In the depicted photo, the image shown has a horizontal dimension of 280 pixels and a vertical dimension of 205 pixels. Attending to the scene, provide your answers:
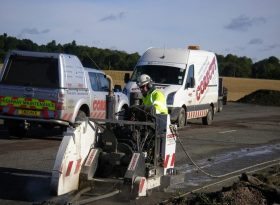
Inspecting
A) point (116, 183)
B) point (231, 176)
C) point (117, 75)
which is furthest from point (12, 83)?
point (117, 75)

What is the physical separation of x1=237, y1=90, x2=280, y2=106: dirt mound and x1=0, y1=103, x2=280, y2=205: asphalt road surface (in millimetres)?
26917

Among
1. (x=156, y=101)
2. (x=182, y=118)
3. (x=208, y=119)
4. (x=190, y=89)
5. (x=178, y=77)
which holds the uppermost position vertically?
(x=178, y=77)

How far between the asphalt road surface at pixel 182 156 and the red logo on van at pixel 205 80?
1.38 meters

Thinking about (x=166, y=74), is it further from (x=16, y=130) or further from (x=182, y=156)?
(x=182, y=156)

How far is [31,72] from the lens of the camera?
15633 mm

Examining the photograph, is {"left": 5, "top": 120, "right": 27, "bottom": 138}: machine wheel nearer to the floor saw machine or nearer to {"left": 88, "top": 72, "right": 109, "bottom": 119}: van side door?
{"left": 88, "top": 72, "right": 109, "bottom": 119}: van side door

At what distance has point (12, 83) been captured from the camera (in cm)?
1564

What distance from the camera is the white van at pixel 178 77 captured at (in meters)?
20.2

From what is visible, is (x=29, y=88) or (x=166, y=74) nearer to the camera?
(x=29, y=88)

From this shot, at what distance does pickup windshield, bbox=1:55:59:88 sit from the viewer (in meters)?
15.5

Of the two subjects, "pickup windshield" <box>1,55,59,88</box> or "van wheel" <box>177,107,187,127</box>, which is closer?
"pickup windshield" <box>1,55,59,88</box>

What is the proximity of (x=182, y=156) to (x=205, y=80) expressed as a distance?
358 inches

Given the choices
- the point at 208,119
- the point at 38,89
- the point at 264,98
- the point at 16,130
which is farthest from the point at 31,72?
the point at 264,98

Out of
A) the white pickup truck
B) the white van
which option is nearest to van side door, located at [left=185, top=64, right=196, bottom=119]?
the white van
